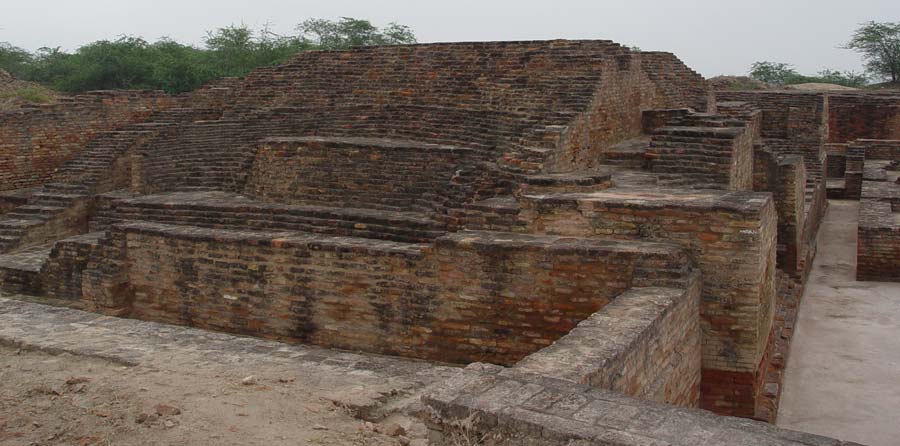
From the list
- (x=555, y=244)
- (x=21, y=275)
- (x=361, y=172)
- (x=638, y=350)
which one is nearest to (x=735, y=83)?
(x=361, y=172)

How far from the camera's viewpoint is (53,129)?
12.2 m

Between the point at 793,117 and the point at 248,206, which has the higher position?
the point at 793,117

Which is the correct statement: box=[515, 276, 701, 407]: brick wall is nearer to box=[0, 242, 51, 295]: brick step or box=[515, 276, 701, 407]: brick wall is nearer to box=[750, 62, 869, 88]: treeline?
box=[0, 242, 51, 295]: brick step

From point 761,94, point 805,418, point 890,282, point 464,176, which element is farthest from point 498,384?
point 761,94

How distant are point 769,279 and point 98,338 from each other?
4.63 meters

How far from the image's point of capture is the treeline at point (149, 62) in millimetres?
17266

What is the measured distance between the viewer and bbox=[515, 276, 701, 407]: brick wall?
386 centimetres

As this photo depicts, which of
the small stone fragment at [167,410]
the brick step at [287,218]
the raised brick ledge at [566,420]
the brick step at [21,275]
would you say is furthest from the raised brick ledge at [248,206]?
the raised brick ledge at [566,420]

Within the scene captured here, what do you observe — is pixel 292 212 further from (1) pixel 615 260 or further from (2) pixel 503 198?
(1) pixel 615 260

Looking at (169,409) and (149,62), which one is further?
(149,62)

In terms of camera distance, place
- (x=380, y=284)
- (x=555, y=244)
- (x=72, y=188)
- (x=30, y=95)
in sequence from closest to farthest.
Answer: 1. (x=555, y=244)
2. (x=380, y=284)
3. (x=72, y=188)
4. (x=30, y=95)

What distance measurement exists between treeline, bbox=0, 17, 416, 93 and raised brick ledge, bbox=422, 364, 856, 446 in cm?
1354

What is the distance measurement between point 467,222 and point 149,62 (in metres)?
13.8

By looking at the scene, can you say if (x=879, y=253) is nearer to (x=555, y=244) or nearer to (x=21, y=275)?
(x=555, y=244)
